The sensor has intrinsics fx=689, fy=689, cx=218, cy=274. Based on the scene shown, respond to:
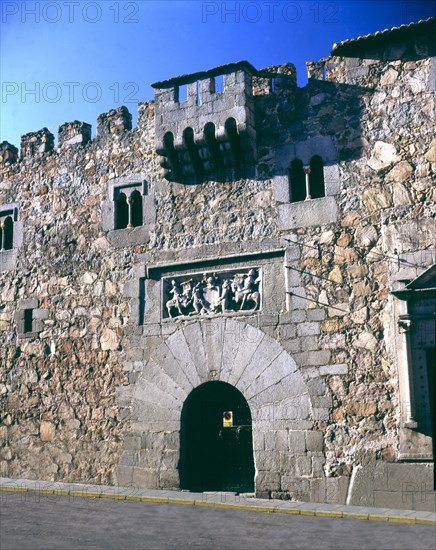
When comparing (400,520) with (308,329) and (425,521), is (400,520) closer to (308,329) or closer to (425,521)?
(425,521)

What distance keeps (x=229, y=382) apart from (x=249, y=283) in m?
1.37

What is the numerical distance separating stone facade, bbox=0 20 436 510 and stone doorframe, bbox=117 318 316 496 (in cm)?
2

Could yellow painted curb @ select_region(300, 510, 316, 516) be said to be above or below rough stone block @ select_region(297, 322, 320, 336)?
below

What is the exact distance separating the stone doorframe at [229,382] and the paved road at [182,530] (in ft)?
3.13

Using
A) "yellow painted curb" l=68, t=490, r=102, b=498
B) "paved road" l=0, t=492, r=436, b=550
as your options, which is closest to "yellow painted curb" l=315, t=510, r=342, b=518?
"paved road" l=0, t=492, r=436, b=550

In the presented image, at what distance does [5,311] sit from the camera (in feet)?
37.3

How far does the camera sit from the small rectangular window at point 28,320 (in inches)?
437

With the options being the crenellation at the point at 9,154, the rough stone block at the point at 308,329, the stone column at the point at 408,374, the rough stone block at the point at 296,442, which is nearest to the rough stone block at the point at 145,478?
the rough stone block at the point at 296,442

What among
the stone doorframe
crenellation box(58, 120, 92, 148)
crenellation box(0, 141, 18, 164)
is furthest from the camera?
crenellation box(0, 141, 18, 164)

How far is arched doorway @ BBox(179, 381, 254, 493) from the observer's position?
30.6 ft

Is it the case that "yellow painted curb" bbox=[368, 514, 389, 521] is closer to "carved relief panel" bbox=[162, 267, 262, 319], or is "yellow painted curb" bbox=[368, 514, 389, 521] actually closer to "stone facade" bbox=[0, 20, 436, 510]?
"stone facade" bbox=[0, 20, 436, 510]

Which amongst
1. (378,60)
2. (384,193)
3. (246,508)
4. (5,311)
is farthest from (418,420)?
(5,311)

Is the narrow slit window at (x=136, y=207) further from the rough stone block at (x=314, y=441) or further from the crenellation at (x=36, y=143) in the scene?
the rough stone block at (x=314, y=441)

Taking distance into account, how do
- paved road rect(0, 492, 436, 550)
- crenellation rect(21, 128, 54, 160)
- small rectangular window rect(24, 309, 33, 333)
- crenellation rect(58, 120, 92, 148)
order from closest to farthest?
1. paved road rect(0, 492, 436, 550)
2. small rectangular window rect(24, 309, 33, 333)
3. crenellation rect(58, 120, 92, 148)
4. crenellation rect(21, 128, 54, 160)
